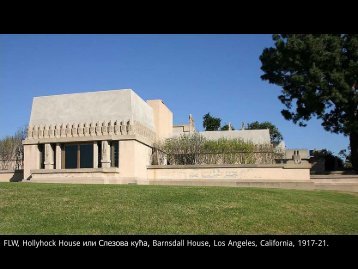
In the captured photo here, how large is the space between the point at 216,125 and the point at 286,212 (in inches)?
3013

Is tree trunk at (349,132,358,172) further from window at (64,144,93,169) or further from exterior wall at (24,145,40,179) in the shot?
exterior wall at (24,145,40,179)

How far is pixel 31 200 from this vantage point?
44.4ft

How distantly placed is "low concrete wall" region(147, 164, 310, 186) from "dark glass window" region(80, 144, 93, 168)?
426cm

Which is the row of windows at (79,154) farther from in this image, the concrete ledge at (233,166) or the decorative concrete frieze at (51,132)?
the concrete ledge at (233,166)

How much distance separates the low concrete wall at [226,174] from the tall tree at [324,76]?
19.4 feet

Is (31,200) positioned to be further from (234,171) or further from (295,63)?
(295,63)

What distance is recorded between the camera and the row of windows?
28.6m

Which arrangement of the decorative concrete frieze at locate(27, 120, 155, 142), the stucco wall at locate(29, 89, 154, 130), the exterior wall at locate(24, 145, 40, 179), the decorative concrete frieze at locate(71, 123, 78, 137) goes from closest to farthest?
the decorative concrete frieze at locate(27, 120, 155, 142), the stucco wall at locate(29, 89, 154, 130), the decorative concrete frieze at locate(71, 123, 78, 137), the exterior wall at locate(24, 145, 40, 179)

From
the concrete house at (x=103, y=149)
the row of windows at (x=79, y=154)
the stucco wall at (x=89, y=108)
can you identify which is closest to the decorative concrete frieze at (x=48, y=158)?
the concrete house at (x=103, y=149)

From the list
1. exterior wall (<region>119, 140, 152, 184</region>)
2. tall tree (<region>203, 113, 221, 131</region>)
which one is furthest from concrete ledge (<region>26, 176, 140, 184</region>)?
tall tree (<region>203, 113, 221, 131</region>)

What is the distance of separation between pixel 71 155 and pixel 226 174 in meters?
11.2

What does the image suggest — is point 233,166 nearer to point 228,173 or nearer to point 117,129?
point 228,173

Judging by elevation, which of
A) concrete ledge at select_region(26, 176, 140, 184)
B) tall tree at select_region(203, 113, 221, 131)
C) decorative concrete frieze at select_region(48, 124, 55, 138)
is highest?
tall tree at select_region(203, 113, 221, 131)
